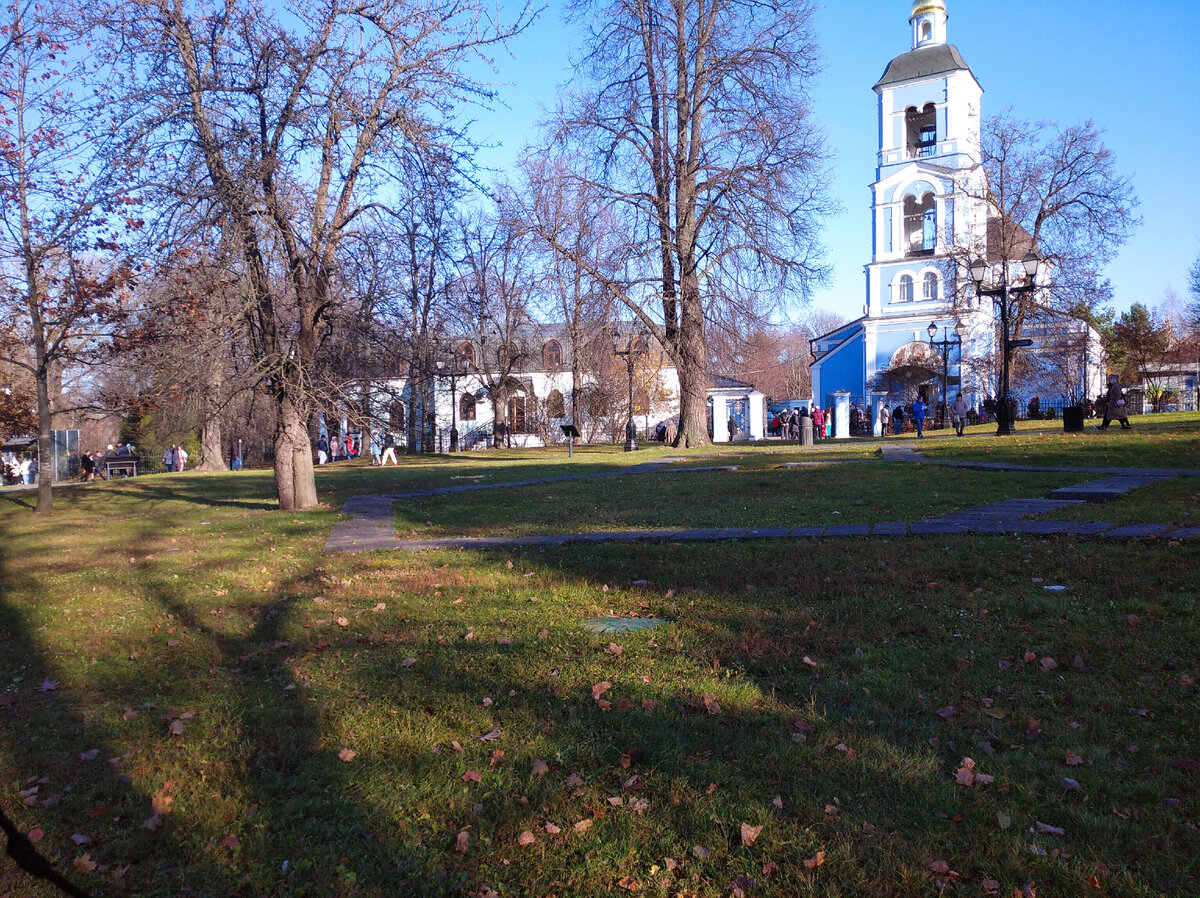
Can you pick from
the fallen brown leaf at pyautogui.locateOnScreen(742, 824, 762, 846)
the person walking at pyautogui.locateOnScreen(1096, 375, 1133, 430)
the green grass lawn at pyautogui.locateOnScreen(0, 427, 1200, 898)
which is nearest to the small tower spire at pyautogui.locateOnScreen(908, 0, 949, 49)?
the person walking at pyautogui.locateOnScreen(1096, 375, 1133, 430)

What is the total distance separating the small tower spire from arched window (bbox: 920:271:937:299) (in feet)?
42.3

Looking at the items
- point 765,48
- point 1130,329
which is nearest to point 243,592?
point 765,48

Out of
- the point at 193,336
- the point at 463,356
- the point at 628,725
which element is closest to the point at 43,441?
the point at 193,336

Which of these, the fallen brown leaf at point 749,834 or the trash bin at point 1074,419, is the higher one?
the trash bin at point 1074,419

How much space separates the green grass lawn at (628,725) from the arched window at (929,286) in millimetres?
48490

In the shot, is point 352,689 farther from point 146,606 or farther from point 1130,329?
point 1130,329

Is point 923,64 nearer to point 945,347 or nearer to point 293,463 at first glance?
point 945,347

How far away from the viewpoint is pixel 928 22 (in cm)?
5050

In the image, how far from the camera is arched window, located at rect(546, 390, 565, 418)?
56.1 metres

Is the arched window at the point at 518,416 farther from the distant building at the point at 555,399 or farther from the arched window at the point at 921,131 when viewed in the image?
the arched window at the point at 921,131

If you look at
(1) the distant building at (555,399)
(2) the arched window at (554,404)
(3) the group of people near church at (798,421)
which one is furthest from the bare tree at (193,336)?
(2) the arched window at (554,404)

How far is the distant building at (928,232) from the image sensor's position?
47031 mm

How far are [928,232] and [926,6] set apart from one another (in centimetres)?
1264

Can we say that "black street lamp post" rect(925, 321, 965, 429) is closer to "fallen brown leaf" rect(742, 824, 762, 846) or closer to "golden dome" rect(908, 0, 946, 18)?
"golden dome" rect(908, 0, 946, 18)
